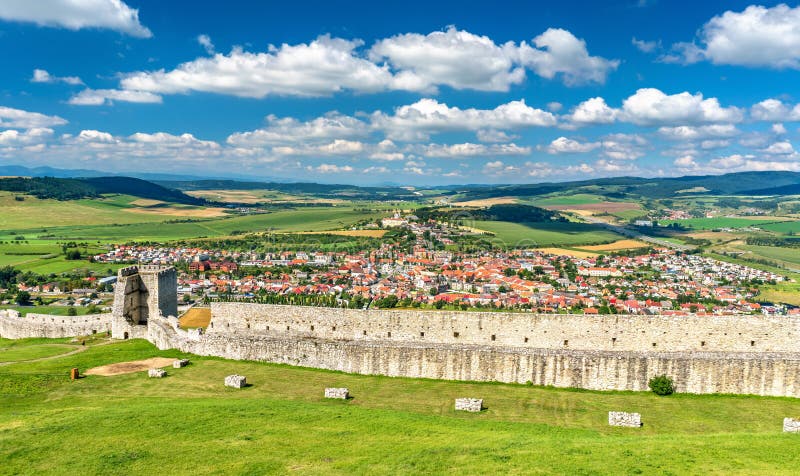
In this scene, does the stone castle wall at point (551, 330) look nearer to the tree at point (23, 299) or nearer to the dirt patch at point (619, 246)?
the tree at point (23, 299)

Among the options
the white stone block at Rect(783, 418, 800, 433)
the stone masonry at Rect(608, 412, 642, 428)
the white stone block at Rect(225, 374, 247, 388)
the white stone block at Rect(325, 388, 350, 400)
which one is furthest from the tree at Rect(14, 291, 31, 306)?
the white stone block at Rect(783, 418, 800, 433)

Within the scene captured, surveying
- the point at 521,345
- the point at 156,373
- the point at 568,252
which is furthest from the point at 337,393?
the point at 568,252

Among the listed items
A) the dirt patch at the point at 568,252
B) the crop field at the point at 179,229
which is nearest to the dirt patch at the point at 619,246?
the dirt patch at the point at 568,252

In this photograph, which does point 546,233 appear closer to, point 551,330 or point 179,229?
point 179,229

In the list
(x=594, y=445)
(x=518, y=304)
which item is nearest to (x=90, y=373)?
(x=594, y=445)

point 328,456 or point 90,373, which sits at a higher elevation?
point 328,456

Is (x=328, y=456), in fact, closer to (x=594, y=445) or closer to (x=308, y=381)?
(x=594, y=445)
